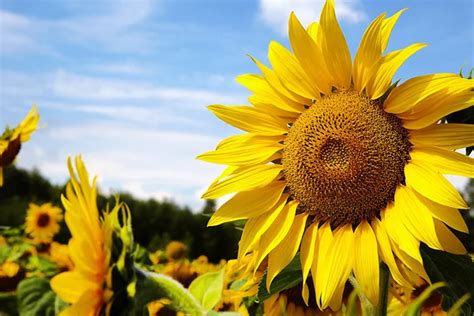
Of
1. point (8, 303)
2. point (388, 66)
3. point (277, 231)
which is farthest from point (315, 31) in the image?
point (8, 303)

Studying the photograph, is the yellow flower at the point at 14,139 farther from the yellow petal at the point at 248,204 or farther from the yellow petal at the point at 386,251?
the yellow petal at the point at 386,251

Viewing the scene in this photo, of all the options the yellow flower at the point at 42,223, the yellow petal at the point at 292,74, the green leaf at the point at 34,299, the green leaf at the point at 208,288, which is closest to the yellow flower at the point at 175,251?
the yellow flower at the point at 42,223

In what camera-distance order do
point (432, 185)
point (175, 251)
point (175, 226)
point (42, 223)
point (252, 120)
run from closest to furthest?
point (432, 185)
point (252, 120)
point (175, 251)
point (42, 223)
point (175, 226)

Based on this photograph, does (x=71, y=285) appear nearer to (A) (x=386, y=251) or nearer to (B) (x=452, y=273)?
(A) (x=386, y=251)

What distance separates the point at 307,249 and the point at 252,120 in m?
0.34

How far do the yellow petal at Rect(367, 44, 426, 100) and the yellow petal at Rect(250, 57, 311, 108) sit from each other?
0.19 m

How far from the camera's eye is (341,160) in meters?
1.58

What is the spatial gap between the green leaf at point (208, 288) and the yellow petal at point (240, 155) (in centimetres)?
29

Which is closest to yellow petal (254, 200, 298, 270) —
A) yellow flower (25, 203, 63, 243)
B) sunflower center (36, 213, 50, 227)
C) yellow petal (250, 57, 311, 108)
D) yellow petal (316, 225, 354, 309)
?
yellow petal (316, 225, 354, 309)

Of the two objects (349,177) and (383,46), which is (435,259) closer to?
(349,177)

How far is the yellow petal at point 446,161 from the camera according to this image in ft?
4.69

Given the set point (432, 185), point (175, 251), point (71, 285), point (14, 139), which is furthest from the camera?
point (175, 251)

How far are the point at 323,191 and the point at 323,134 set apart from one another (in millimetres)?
130

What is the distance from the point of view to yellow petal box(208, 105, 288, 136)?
5.49ft
